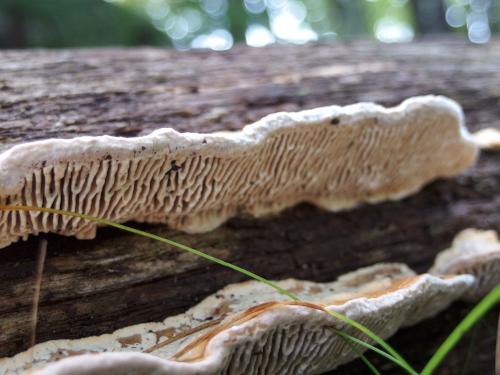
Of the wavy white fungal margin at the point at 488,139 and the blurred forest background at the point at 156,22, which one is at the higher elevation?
the blurred forest background at the point at 156,22

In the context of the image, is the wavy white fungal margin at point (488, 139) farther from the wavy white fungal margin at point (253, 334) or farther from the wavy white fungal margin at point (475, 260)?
the wavy white fungal margin at point (253, 334)

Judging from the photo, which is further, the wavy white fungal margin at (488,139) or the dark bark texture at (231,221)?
the wavy white fungal margin at (488,139)

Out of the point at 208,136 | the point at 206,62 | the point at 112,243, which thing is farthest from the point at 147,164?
the point at 206,62

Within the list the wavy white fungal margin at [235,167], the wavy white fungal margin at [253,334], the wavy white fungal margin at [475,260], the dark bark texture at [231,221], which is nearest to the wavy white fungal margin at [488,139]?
the dark bark texture at [231,221]

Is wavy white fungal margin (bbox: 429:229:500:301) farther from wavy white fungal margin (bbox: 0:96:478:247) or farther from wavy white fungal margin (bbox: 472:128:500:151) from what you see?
wavy white fungal margin (bbox: 472:128:500:151)

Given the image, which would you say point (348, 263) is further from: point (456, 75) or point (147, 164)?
point (456, 75)
